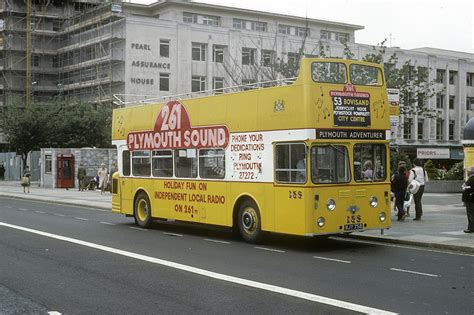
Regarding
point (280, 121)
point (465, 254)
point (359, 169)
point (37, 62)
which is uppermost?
point (37, 62)

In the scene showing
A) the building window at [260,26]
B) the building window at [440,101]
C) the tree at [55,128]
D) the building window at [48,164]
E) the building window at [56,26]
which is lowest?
the building window at [48,164]

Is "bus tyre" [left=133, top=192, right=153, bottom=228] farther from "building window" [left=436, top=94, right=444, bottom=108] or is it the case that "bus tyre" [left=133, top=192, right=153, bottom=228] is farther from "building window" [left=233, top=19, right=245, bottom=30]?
"building window" [left=436, top=94, right=444, bottom=108]

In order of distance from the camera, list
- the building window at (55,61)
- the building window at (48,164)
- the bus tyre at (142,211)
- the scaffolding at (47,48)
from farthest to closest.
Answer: the building window at (55,61) → the scaffolding at (47,48) → the building window at (48,164) → the bus tyre at (142,211)

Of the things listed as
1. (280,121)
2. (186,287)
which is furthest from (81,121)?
(186,287)

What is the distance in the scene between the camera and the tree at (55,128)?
55.1 metres

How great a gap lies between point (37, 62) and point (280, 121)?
233 ft

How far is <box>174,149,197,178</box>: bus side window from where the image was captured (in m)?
16.6

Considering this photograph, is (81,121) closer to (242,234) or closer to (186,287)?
(242,234)

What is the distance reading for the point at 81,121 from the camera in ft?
181

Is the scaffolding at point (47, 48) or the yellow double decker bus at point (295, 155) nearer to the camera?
the yellow double decker bus at point (295, 155)

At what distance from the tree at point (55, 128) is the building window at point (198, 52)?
13297 mm

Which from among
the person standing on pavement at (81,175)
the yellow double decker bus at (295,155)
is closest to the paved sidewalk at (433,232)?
the yellow double decker bus at (295,155)

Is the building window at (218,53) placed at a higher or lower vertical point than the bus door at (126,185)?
higher

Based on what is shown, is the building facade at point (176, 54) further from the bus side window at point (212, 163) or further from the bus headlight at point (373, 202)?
the bus headlight at point (373, 202)
